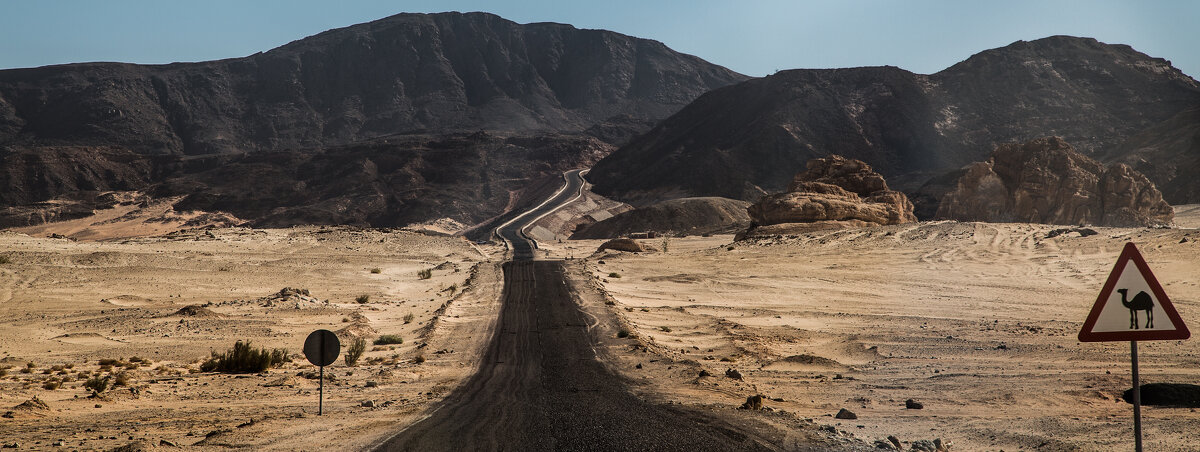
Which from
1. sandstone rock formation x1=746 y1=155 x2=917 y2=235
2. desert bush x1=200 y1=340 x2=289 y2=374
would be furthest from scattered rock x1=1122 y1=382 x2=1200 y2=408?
sandstone rock formation x1=746 y1=155 x2=917 y2=235

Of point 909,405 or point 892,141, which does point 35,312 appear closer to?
point 909,405

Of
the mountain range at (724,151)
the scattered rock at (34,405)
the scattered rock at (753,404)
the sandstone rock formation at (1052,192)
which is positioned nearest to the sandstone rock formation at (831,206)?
the sandstone rock formation at (1052,192)

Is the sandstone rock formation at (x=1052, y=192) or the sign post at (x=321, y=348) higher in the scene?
the sandstone rock formation at (x=1052, y=192)

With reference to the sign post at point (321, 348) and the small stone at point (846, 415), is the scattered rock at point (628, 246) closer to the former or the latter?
the sign post at point (321, 348)

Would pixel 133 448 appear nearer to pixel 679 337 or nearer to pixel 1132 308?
pixel 1132 308

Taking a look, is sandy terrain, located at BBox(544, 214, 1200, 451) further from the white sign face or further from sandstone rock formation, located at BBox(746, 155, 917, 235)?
sandstone rock formation, located at BBox(746, 155, 917, 235)

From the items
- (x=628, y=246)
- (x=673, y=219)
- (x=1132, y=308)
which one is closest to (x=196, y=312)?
(x=1132, y=308)
